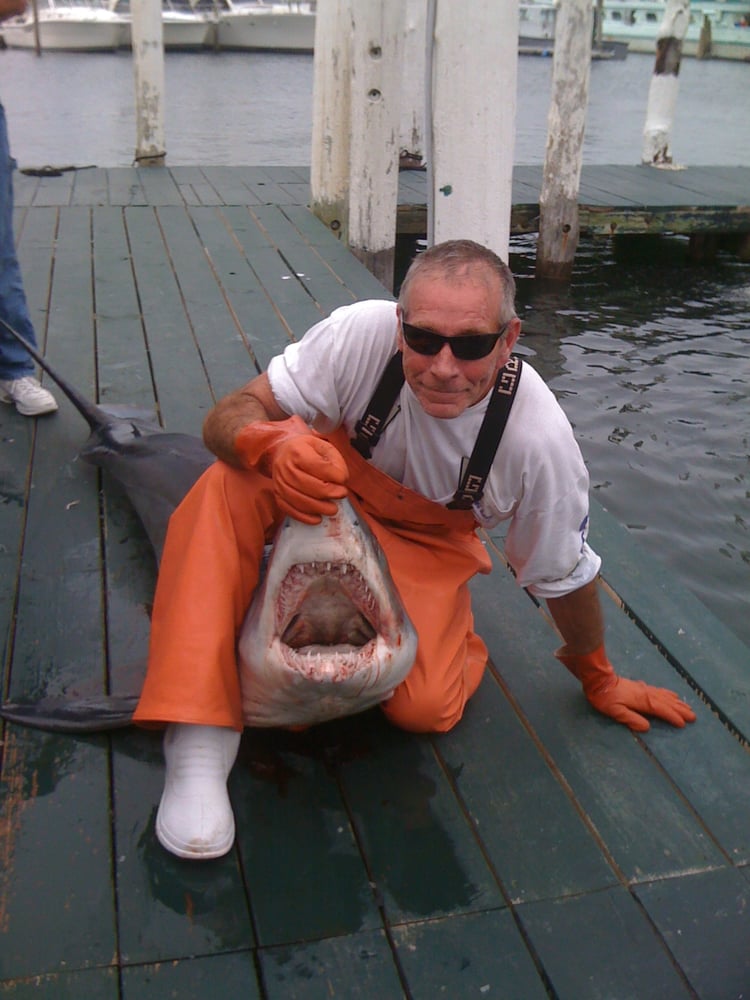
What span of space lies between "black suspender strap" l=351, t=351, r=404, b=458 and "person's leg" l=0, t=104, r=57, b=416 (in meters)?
2.06

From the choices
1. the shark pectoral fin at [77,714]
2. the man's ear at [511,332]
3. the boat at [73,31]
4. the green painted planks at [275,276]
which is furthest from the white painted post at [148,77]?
the boat at [73,31]

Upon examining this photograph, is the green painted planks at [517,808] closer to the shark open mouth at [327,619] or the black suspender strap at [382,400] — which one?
the shark open mouth at [327,619]

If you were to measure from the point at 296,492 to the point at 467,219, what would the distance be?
242 centimetres

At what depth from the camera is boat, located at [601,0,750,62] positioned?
5656 centimetres

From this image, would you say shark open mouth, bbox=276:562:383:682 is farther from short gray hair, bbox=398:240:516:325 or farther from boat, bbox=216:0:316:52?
boat, bbox=216:0:316:52

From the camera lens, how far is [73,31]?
3969 cm

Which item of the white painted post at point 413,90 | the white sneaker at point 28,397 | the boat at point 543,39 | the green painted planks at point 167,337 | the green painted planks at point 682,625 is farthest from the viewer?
the boat at point 543,39

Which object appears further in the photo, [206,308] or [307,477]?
[206,308]

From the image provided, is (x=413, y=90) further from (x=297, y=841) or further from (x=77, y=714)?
(x=297, y=841)

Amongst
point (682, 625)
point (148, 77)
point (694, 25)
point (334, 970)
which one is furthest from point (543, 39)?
point (334, 970)

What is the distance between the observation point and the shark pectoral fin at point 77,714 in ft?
7.11

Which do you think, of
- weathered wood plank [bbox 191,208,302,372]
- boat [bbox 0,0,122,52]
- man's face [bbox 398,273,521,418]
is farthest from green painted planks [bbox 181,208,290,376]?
boat [bbox 0,0,122,52]

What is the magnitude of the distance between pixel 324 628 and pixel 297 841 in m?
0.43

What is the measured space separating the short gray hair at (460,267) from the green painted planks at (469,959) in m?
1.19
